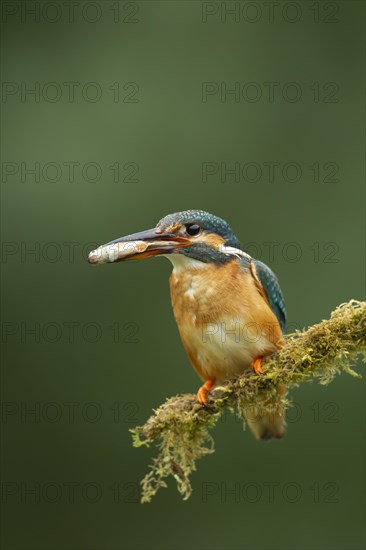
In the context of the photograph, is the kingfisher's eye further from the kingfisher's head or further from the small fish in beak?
the small fish in beak

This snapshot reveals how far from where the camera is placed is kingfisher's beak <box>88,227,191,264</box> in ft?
9.70

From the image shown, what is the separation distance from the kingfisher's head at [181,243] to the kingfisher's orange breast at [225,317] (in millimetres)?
59

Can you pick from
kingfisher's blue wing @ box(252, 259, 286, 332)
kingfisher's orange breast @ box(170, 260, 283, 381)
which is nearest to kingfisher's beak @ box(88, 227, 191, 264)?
kingfisher's orange breast @ box(170, 260, 283, 381)

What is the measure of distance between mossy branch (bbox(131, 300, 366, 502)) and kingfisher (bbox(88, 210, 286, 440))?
0.29ft

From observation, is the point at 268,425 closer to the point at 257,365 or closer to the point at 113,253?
the point at 257,365

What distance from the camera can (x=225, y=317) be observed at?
3.21 m

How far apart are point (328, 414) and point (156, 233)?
2398mm

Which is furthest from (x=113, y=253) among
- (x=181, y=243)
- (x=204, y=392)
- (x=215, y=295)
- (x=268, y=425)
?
(x=268, y=425)

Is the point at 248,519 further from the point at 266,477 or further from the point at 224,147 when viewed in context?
the point at 224,147

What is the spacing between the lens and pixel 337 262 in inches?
204

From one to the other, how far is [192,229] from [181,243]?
0.07 meters

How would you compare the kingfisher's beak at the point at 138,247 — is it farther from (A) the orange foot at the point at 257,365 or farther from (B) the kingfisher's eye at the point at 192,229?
(A) the orange foot at the point at 257,365

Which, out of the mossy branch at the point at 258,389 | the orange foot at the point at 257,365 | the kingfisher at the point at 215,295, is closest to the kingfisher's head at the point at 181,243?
the kingfisher at the point at 215,295

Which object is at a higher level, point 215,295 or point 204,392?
point 215,295
